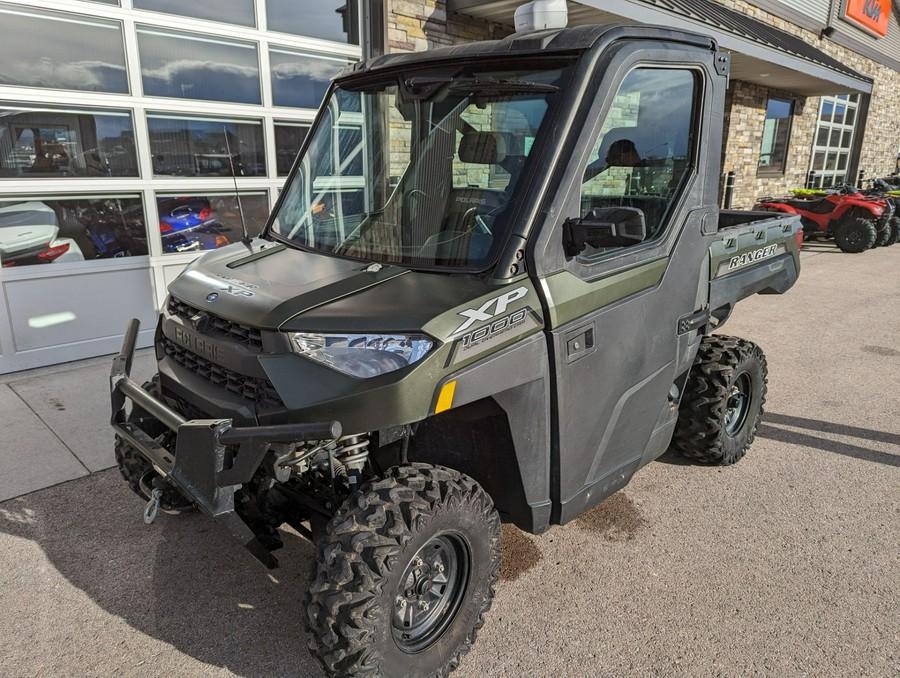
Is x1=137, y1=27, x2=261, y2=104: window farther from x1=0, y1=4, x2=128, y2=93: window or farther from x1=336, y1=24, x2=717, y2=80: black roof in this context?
x1=336, y1=24, x2=717, y2=80: black roof

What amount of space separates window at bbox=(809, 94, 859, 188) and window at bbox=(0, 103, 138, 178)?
58.3 ft

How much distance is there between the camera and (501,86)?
254 centimetres

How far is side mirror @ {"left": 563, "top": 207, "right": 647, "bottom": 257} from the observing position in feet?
7.63

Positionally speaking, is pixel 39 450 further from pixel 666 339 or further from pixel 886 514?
pixel 886 514

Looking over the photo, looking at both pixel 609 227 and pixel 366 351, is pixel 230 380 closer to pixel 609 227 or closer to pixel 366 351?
pixel 366 351

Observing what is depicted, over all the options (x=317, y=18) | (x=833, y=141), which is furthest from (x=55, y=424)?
(x=833, y=141)

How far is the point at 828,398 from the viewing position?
5.31 metres

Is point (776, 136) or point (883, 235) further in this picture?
point (776, 136)

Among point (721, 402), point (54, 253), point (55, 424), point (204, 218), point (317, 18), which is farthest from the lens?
point (317, 18)

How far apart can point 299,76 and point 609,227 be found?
5.73 m

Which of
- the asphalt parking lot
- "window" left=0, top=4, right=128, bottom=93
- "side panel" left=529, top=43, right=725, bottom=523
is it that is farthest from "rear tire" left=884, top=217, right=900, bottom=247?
"window" left=0, top=4, right=128, bottom=93

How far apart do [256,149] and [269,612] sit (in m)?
5.28

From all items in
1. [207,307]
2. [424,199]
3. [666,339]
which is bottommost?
[666,339]

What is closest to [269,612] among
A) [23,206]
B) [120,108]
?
[23,206]
